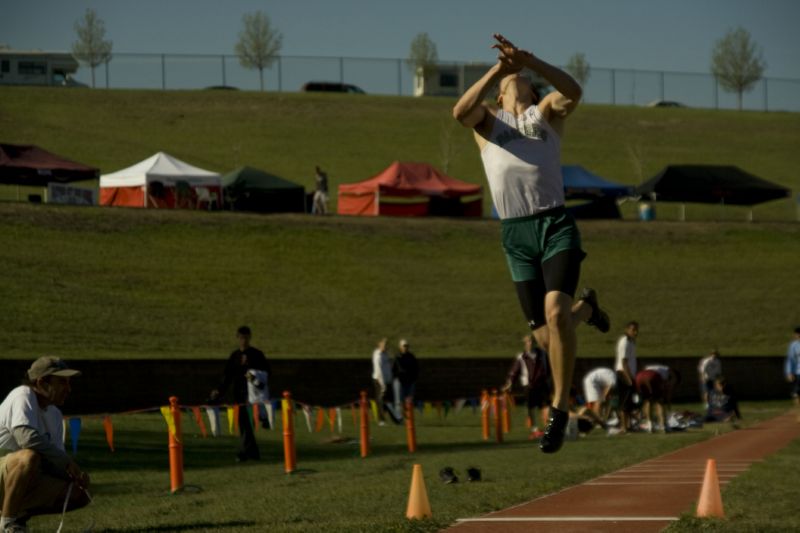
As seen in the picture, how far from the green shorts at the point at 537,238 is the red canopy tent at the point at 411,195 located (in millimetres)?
49319

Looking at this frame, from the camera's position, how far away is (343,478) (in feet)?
57.0

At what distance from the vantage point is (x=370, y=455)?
72.8 feet

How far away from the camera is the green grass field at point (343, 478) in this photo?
11.7 meters

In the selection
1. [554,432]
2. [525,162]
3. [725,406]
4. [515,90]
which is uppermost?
[515,90]

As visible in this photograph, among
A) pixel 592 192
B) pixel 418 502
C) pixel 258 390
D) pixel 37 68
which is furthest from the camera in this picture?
pixel 37 68

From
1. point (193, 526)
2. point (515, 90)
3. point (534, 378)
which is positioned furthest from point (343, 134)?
point (515, 90)

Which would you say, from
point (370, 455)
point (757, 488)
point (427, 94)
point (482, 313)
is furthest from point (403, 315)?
point (427, 94)

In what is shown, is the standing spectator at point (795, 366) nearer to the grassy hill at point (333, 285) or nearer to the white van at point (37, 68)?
the grassy hill at point (333, 285)

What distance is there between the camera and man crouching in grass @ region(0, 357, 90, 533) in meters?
9.89

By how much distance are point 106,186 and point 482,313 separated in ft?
60.3

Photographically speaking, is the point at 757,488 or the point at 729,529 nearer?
the point at 729,529

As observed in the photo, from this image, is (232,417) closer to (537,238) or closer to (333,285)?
(537,238)

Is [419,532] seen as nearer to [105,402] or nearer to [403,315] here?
[105,402]

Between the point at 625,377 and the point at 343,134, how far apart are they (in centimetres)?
6617
